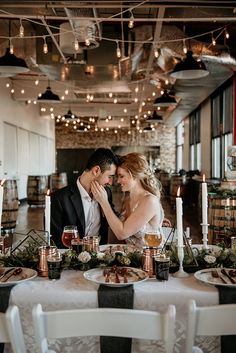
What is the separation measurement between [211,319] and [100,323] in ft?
1.22

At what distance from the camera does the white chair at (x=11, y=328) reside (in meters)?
1.33

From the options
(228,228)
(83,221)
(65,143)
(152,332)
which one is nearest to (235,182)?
(228,228)

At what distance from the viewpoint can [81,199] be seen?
10.4ft

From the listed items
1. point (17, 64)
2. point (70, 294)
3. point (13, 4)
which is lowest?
point (70, 294)

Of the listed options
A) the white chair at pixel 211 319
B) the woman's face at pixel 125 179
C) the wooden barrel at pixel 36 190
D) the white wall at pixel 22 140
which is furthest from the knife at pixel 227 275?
the white wall at pixel 22 140

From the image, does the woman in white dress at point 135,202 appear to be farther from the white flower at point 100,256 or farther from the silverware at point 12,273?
the silverware at point 12,273

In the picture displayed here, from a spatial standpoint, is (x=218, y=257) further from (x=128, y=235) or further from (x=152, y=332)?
(x=152, y=332)

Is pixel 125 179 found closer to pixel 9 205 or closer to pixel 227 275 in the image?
pixel 227 275

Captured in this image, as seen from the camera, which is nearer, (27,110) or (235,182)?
(235,182)

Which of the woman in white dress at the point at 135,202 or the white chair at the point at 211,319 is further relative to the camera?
the woman in white dress at the point at 135,202

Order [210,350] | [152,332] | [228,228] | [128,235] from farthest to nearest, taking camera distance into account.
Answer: [228,228]
[128,235]
[210,350]
[152,332]

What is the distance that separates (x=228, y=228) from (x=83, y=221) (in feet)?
7.68

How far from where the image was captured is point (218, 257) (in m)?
2.21

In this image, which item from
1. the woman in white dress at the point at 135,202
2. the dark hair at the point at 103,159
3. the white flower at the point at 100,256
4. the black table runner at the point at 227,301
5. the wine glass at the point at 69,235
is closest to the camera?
the black table runner at the point at 227,301
